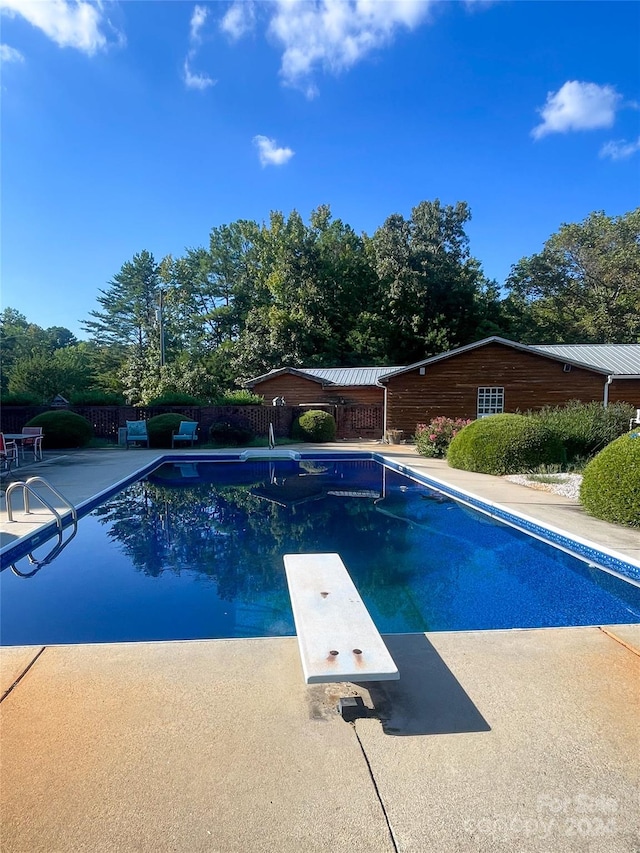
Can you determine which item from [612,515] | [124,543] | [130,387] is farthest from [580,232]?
[124,543]

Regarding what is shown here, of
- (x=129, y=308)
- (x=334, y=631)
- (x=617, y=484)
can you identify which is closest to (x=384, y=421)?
(x=617, y=484)

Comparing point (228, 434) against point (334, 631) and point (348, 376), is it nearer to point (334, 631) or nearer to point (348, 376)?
point (348, 376)

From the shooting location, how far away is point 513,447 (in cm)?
1113

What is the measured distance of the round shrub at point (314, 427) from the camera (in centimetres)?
1958

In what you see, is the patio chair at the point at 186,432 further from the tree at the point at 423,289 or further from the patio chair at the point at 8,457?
the tree at the point at 423,289

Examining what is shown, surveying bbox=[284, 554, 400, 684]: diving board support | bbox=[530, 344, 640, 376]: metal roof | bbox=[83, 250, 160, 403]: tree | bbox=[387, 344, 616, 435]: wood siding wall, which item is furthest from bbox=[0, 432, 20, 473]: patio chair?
bbox=[83, 250, 160, 403]: tree

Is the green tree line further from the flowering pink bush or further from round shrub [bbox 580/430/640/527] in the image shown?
round shrub [bbox 580/430/640/527]

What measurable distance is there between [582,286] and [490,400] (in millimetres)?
21822

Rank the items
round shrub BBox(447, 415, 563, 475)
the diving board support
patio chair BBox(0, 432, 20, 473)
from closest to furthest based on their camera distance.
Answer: the diving board support → patio chair BBox(0, 432, 20, 473) → round shrub BBox(447, 415, 563, 475)

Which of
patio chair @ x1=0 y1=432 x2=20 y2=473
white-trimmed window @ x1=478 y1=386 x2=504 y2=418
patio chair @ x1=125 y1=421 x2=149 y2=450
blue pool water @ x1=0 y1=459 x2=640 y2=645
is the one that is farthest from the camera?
white-trimmed window @ x1=478 y1=386 x2=504 y2=418

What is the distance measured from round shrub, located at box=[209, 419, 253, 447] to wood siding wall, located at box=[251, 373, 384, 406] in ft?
15.1

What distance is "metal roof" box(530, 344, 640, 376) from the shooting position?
19.3 metres

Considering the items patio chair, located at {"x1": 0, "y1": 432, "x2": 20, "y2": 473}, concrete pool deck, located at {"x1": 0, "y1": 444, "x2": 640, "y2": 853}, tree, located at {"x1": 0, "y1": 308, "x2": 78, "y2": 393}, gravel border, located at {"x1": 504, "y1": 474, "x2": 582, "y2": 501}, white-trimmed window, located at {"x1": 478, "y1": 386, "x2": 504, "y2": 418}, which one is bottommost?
concrete pool deck, located at {"x1": 0, "y1": 444, "x2": 640, "y2": 853}

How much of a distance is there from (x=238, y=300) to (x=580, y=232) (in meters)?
25.2
